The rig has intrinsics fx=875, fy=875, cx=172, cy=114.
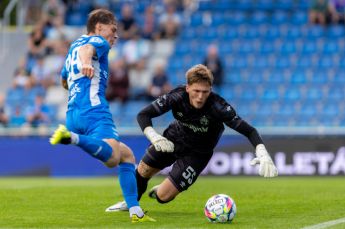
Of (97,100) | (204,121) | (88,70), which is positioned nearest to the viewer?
(88,70)

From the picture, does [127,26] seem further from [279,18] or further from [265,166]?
[265,166]

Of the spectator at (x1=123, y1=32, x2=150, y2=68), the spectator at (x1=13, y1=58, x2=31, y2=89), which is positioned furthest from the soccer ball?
the spectator at (x1=13, y1=58, x2=31, y2=89)

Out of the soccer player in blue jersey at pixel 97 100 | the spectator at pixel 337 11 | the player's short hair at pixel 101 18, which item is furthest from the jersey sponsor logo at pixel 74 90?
the spectator at pixel 337 11

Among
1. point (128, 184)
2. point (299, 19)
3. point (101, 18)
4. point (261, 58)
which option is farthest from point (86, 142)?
point (299, 19)

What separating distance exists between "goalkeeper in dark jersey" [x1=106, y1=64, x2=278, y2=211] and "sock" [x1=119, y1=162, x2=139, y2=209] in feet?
1.39

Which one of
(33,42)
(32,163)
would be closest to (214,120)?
(32,163)

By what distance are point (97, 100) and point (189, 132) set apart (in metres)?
1.75

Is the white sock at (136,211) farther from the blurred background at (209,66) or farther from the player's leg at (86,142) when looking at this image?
the blurred background at (209,66)

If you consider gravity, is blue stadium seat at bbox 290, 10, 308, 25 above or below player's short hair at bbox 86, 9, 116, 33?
below

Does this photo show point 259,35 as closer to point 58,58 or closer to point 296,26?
point 296,26

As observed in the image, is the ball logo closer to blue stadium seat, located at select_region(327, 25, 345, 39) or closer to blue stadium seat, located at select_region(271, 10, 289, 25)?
blue stadium seat, located at select_region(327, 25, 345, 39)

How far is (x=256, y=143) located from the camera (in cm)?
954

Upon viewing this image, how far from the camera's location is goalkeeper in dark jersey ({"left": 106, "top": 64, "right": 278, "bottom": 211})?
31.4ft

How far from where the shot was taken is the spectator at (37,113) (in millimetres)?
21562
